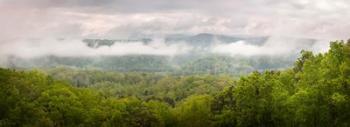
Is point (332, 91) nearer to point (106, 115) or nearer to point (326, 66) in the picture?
point (326, 66)

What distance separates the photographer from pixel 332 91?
68.4 metres

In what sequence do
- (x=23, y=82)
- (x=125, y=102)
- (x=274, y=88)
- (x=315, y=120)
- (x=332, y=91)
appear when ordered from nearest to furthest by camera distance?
(x=332, y=91) < (x=315, y=120) < (x=274, y=88) < (x=23, y=82) < (x=125, y=102)

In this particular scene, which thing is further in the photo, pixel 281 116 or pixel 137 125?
pixel 137 125

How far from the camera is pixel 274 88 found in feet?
281

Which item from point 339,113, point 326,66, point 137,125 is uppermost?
point 326,66

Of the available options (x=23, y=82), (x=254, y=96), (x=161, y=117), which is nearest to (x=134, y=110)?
(x=161, y=117)

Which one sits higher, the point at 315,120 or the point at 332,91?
the point at 332,91

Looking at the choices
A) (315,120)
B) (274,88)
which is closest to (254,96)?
(274,88)

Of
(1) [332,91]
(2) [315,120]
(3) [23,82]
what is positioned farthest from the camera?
(3) [23,82]

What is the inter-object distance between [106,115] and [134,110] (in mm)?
8984

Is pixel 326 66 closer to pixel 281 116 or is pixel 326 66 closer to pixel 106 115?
pixel 281 116

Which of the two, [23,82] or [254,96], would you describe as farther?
[23,82]

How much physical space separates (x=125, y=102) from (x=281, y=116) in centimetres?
5602

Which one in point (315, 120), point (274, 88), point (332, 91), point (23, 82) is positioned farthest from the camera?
point (23, 82)
